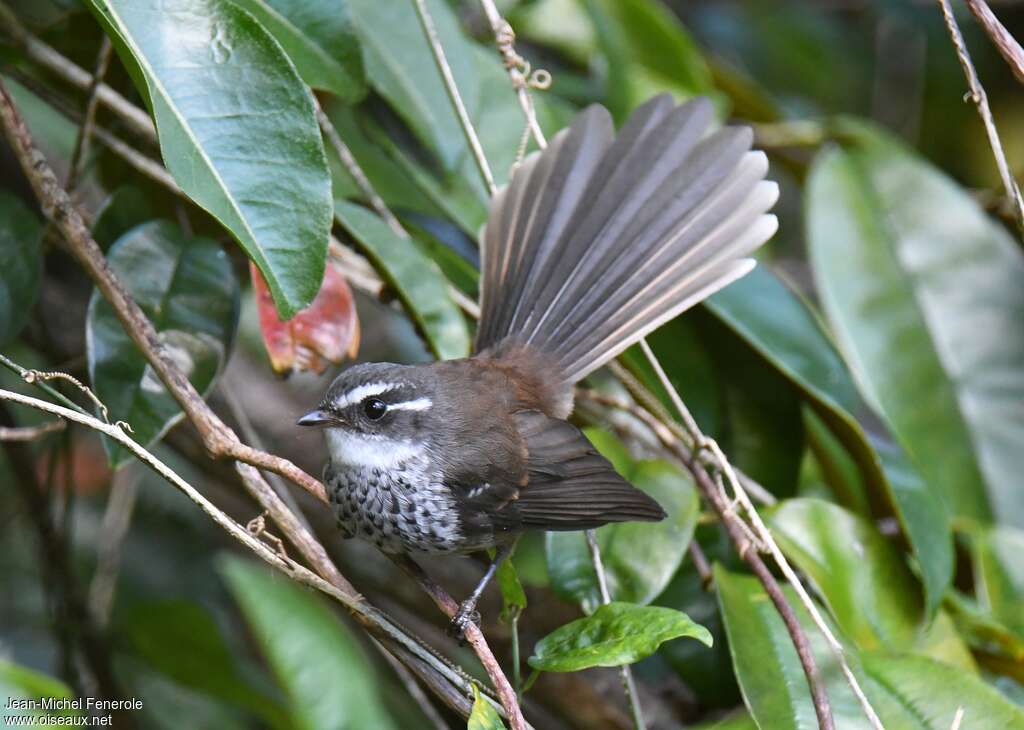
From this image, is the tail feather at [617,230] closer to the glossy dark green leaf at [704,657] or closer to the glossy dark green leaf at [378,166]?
the glossy dark green leaf at [378,166]

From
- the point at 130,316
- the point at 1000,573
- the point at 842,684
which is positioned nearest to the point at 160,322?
the point at 130,316

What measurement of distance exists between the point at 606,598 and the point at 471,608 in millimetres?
267

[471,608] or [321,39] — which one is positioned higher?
[321,39]

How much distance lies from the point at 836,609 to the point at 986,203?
1816 millimetres

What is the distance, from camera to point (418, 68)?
9.82 ft

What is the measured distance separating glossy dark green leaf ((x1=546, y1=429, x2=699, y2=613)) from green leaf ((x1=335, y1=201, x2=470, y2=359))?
1.69ft

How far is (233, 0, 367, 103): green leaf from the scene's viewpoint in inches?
100

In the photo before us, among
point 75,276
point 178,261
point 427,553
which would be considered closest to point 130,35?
point 178,261

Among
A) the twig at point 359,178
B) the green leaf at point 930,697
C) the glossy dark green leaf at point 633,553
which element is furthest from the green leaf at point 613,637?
the twig at point 359,178

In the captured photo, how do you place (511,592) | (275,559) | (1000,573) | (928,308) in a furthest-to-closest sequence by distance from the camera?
(928,308) < (1000,573) < (511,592) < (275,559)

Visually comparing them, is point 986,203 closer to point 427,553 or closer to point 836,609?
point 836,609

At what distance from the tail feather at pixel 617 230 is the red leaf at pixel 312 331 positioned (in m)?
0.44

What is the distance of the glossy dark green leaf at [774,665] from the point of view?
221 cm

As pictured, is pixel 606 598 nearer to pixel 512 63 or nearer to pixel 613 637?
pixel 613 637
